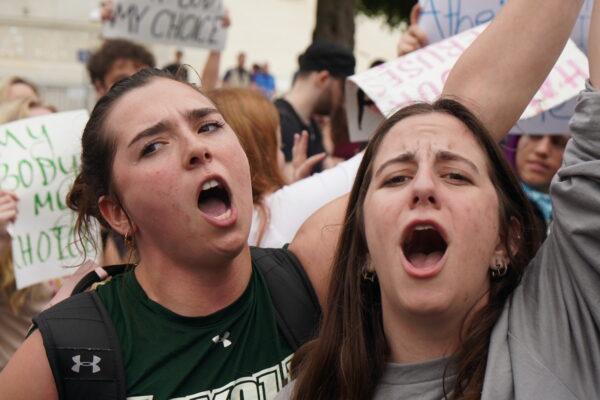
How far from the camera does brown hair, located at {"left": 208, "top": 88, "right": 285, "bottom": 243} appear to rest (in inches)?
137

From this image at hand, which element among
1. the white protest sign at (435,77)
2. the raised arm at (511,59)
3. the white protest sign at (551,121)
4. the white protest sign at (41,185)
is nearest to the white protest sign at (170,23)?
the white protest sign at (41,185)

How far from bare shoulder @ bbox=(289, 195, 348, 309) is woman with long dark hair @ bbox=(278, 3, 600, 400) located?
0.24m

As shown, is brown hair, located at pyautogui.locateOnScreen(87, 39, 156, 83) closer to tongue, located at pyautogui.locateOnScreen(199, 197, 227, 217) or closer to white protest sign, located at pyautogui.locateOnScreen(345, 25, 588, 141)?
white protest sign, located at pyautogui.locateOnScreen(345, 25, 588, 141)

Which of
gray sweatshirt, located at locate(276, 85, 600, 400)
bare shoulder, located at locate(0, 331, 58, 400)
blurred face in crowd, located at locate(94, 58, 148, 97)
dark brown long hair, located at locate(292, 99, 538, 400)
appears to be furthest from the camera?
blurred face in crowd, located at locate(94, 58, 148, 97)

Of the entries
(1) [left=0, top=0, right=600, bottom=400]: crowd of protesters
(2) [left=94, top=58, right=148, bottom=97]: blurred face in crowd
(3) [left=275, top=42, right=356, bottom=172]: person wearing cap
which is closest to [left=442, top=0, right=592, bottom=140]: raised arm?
(1) [left=0, top=0, right=600, bottom=400]: crowd of protesters

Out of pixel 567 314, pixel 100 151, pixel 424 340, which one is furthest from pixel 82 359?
pixel 567 314

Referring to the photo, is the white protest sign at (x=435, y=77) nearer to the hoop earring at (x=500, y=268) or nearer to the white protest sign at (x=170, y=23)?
the hoop earring at (x=500, y=268)

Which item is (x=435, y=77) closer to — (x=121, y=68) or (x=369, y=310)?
(x=369, y=310)

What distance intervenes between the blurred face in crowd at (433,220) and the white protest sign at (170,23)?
4424 mm

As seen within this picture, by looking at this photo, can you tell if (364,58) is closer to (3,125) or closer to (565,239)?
(3,125)

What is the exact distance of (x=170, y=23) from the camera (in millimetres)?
6340

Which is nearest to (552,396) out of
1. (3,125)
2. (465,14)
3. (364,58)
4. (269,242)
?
(269,242)

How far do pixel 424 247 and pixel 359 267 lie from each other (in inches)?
6.4

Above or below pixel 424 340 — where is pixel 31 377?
below
